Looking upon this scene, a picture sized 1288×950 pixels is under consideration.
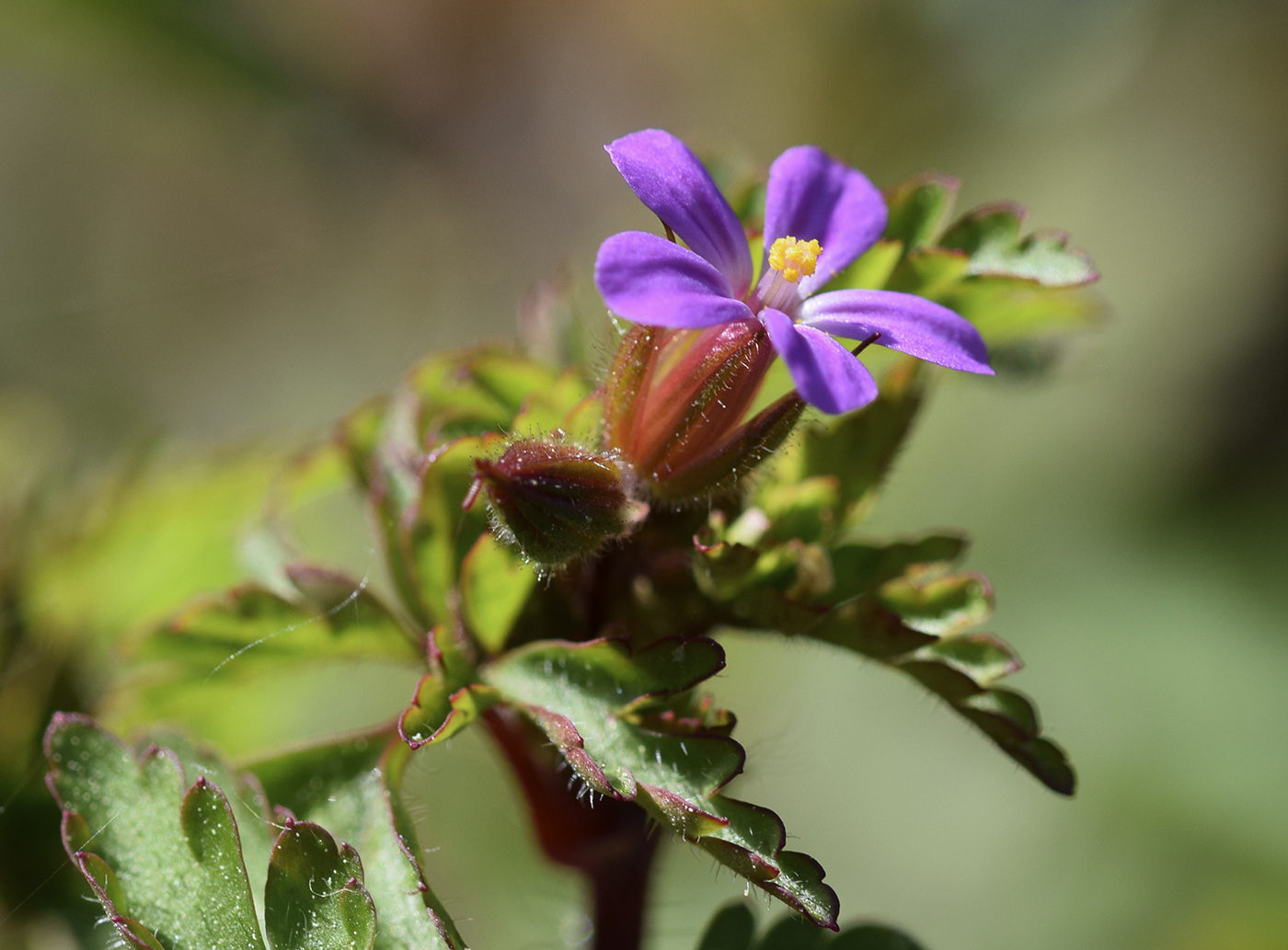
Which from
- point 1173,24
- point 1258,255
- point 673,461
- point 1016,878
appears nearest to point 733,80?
point 1173,24

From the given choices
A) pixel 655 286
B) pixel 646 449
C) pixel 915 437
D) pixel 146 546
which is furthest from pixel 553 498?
pixel 915 437

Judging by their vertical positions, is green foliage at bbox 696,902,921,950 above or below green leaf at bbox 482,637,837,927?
below

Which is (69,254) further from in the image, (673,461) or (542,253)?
(673,461)

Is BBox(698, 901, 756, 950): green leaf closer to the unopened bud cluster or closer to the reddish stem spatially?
the reddish stem

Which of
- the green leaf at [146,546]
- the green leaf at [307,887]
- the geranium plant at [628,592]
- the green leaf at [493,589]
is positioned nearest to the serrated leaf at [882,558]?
the geranium plant at [628,592]

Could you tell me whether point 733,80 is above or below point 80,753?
above

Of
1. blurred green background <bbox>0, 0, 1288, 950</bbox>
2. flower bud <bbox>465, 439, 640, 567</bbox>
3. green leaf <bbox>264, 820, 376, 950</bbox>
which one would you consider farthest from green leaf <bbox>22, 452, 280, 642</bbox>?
flower bud <bbox>465, 439, 640, 567</bbox>
